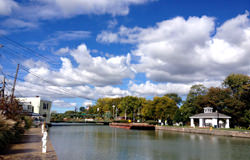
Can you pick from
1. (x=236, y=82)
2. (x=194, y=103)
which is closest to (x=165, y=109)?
(x=194, y=103)

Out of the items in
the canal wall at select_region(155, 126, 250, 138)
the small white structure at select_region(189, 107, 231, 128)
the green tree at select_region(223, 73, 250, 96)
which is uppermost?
the green tree at select_region(223, 73, 250, 96)

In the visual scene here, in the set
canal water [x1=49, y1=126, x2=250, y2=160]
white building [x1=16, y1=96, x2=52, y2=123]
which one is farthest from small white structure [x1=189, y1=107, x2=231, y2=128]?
white building [x1=16, y1=96, x2=52, y2=123]

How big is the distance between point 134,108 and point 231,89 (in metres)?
46.2

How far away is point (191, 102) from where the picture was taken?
7462cm

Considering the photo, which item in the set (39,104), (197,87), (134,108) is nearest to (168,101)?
(197,87)

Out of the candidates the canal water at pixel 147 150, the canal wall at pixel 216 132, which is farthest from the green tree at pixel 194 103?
the canal water at pixel 147 150

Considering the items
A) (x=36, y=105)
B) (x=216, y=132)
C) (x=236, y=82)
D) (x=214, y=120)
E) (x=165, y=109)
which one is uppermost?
(x=236, y=82)

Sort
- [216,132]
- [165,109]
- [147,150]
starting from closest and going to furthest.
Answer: [147,150] → [216,132] → [165,109]

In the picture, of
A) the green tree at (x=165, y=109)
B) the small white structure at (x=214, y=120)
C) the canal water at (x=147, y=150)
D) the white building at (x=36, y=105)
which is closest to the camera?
the canal water at (x=147, y=150)

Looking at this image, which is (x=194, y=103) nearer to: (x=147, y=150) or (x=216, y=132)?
(x=216, y=132)

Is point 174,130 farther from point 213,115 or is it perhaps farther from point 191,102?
point 191,102

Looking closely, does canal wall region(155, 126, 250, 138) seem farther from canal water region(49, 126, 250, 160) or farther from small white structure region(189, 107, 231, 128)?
canal water region(49, 126, 250, 160)

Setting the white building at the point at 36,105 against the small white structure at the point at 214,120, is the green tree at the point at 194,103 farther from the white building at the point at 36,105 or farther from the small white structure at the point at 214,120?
the white building at the point at 36,105

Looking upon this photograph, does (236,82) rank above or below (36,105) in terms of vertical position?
above
